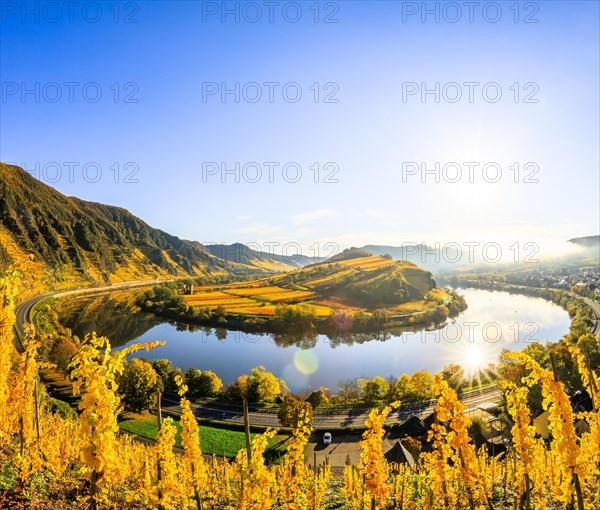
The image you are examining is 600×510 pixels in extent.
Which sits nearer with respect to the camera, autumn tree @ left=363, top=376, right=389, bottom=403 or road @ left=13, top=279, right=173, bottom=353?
autumn tree @ left=363, top=376, right=389, bottom=403

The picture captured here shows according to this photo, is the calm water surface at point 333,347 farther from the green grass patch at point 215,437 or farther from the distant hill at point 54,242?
the distant hill at point 54,242

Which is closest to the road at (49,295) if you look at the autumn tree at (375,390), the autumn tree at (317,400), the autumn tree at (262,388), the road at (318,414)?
the road at (318,414)

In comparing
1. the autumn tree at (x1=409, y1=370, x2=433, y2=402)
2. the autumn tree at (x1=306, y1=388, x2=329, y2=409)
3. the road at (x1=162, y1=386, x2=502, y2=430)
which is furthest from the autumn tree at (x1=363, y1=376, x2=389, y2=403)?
the autumn tree at (x1=306, y1=388, x2=329, y2=409)

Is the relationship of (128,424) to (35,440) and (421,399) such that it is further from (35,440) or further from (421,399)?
(421,399)

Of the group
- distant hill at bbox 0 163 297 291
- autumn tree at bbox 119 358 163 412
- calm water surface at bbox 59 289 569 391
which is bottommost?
calm water surface at bbox 59 289 569 391

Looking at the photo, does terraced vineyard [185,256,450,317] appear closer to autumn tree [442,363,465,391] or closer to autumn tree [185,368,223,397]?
autumn tree [442,363,465,391]

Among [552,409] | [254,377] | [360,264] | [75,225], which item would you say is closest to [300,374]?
[254,377]

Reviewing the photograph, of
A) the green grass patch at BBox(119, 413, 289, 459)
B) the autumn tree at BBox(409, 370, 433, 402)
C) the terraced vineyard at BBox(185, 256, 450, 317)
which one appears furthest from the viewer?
the terraced vineyard at BBox(185, 256, 450, 317)
